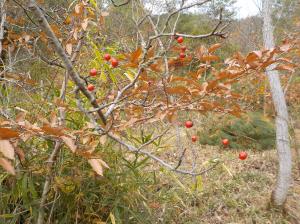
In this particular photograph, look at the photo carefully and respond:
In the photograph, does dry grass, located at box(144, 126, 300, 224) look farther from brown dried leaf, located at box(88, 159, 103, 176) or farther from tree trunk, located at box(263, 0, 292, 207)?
brown dried leaf, located at box(88, 159, 103, 176)

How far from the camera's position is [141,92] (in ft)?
5.38

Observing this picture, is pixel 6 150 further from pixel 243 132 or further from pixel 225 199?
pixel 243 132

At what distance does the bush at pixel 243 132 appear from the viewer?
5.91 meters

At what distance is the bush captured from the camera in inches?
233

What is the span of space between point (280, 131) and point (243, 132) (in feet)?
7.99

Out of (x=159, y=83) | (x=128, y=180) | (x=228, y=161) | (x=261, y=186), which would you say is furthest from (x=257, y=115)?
(x=159, y=83)

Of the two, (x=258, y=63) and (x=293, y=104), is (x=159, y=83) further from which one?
(x=293, y=104)

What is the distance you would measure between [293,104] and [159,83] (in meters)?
6.19

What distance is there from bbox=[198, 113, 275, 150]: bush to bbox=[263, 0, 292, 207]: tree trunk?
218 centimetres

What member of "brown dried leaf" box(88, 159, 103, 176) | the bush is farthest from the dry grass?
"brown dried leaf" box(88, 159, 103, 176)

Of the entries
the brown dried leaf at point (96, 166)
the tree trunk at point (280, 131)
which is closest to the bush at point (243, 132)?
the tree trunk at point (280, 131)

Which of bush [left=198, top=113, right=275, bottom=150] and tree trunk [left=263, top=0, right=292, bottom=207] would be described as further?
bush [left=198, top=113, right=275, bottom=150]

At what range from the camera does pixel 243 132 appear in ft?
19.9

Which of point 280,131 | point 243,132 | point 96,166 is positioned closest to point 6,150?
point 96,166
